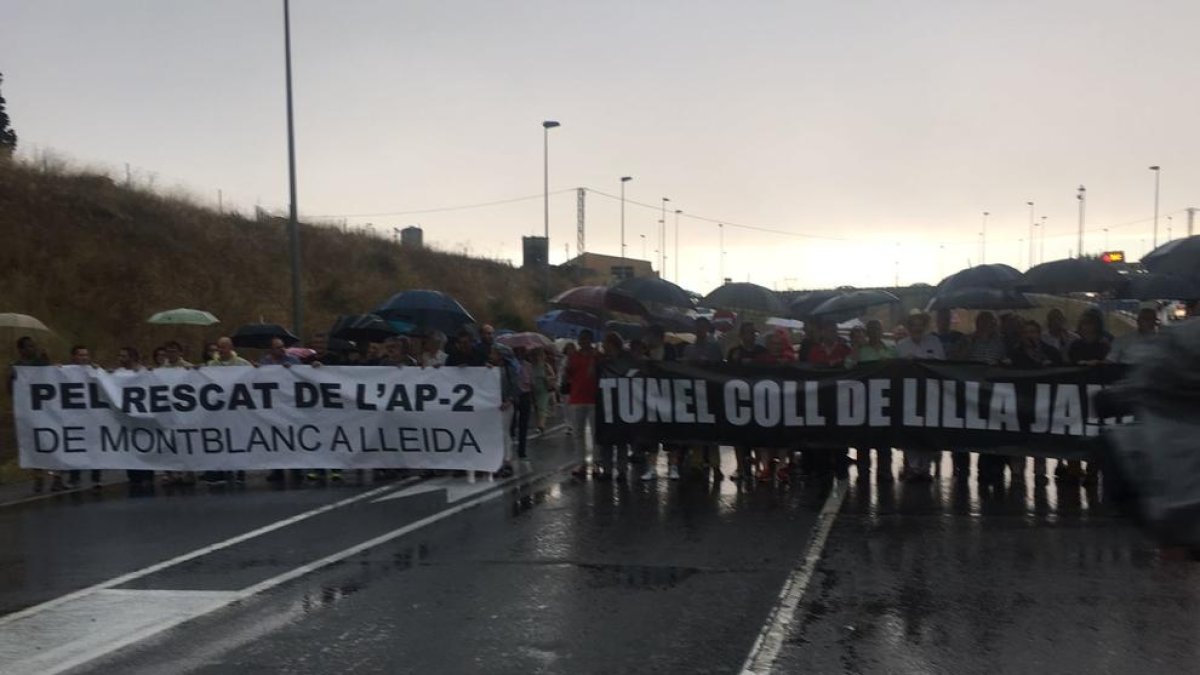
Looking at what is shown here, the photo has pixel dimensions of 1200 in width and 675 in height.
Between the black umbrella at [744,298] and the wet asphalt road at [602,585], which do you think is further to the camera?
the black umbrella at [744,298]

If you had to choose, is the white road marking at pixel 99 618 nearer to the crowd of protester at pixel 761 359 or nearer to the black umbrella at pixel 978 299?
the crowd of protester at pixel 761 359

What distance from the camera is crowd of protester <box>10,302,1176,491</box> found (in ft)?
41.0

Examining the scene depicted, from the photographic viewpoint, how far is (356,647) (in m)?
6.37

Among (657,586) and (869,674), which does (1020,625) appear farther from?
(657,586)

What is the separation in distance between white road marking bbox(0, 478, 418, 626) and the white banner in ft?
3.14

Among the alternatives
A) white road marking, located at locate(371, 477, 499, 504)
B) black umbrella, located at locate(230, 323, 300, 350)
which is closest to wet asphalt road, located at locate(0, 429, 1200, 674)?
white road marking, located at locate(371, 477, 499, 504)

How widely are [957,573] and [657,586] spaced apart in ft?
7.27

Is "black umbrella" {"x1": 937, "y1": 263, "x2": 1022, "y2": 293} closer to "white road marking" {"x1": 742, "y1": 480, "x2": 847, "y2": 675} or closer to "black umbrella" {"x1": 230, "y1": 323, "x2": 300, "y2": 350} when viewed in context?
"white road marking" {"x1": 742, "y1": 480, "x2": 847, "y2": 675}

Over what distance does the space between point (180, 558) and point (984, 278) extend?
1451cm

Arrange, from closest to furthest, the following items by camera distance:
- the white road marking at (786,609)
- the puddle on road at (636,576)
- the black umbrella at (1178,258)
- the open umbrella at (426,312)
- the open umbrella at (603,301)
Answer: the white road marking at (786,609)
the puddle on road at (636,576)
the black umbrella at (1178,258)
the open umbrella at (426,312)
the open umbrella at (603,301)

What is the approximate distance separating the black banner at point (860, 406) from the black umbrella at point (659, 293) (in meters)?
6.41

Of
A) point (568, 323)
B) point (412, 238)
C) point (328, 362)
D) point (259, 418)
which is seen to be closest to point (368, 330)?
point (328, 362)

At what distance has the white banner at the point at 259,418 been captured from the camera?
13.1 metres

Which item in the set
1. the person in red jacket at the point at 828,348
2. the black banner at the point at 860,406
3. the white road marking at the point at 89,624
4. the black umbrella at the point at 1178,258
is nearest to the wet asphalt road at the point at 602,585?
the white road marking at the point at 89,624
